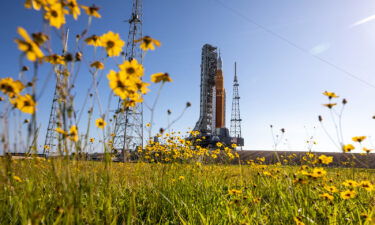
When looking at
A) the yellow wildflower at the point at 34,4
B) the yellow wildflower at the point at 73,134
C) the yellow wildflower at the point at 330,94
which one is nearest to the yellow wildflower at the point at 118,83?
the yellow wildflower at the point at 73,134

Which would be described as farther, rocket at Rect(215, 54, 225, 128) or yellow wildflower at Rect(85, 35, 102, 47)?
rocket at Rect(215, 54, 225, 128)

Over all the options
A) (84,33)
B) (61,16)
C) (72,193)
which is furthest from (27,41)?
(72,193)

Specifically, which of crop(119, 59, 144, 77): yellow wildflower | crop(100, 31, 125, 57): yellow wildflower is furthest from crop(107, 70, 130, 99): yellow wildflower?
crop(100, 31, 125, 57): yellow wildflower

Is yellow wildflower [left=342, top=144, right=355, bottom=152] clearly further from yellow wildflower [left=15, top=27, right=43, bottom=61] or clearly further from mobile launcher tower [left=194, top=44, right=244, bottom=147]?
mobile launcher tower [left=194, top=44, right=244, bottom=147]

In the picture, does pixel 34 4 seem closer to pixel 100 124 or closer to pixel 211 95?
pixel 100 124

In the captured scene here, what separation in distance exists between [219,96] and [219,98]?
0.89ft

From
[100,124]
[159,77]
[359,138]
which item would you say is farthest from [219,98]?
[159,77]

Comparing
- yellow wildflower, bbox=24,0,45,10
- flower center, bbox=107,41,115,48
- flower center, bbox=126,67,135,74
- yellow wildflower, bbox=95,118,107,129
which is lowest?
yellow wildflower, bbox=95,118,107,129

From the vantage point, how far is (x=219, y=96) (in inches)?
1216

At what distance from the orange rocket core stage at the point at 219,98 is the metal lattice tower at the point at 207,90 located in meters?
0.62

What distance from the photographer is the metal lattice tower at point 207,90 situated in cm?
2898

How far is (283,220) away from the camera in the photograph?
6.42ft

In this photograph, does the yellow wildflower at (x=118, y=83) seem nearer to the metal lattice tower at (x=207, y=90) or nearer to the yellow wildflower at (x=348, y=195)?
the yellow wildflower at (x=348, y=195)

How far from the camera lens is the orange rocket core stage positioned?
99.0 feet
